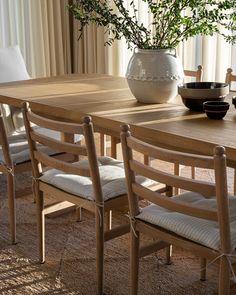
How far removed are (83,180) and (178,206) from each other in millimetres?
695

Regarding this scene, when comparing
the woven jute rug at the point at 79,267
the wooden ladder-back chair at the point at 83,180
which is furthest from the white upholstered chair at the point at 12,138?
the wooden ladder-back chair at the point at 83,180

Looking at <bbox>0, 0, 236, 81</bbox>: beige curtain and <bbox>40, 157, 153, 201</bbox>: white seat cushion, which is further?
<bbox>0, 0, 236, 81</bbox>: beige curtain

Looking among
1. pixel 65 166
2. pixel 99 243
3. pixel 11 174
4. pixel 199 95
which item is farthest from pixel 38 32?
pixel 99 243

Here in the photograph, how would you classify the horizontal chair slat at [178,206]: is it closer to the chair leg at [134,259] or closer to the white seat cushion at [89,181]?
the chair leg at [134,259]

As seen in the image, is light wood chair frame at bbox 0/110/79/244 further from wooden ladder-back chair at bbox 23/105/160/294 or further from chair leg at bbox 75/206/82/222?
chair leg at bbox 75/206/82/222

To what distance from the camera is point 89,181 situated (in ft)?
7.88

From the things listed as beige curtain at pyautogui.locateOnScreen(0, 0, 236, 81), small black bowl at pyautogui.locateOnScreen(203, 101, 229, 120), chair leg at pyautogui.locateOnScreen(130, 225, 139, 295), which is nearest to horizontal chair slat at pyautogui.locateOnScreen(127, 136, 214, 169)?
chair leg at pyautogui.locateOnScreen(130, 225, 139, 295)

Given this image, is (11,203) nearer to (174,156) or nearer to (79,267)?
(79,267)

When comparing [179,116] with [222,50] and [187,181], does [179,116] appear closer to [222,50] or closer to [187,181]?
[187,181]

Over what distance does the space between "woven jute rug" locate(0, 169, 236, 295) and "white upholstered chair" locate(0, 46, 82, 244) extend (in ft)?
0.63

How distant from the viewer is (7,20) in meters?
5.04

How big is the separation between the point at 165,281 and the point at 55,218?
975mm

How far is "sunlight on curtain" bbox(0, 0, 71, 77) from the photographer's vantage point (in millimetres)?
5043

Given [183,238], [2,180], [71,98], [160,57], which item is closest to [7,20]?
[2,180]
